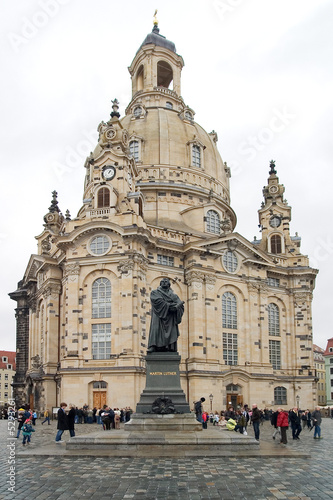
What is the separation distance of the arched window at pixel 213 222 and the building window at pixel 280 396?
18307mm

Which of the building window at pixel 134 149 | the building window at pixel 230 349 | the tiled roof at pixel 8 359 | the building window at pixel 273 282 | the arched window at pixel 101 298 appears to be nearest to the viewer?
the arched window at pixel 101 298

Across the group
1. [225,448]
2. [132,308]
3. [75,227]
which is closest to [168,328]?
[225,448]

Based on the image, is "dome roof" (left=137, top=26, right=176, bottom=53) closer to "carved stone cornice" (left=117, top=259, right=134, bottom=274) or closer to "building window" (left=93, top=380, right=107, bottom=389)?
"carved stone cornice" (left=117, top=259, right=134, bottom=274)

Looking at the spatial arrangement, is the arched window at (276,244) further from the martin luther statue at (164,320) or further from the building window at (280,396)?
A: the martin luther statue at (164,320)

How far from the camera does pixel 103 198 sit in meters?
53.5

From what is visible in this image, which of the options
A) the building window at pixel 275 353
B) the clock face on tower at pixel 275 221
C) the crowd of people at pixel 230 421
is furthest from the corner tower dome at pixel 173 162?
the crowd of people at pixel 230 421

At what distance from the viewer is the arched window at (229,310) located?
2192 inches

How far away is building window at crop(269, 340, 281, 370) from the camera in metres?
59.6

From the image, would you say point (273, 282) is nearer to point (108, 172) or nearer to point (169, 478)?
point (108, 172)

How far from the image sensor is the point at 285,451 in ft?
66.9

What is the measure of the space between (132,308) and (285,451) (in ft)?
95.4

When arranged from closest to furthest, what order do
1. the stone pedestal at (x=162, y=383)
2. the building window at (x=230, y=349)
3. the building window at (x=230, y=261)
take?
the stone pedestal at (x=162, y=383) < the building window at (x=230, y=349) < the building window at (x=230, y=261)

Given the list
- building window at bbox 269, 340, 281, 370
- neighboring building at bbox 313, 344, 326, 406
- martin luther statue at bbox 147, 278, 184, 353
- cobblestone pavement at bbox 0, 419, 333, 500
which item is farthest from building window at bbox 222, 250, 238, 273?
neighboring building at bbox 313, 344, 326, 406

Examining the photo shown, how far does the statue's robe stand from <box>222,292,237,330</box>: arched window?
32260mm
